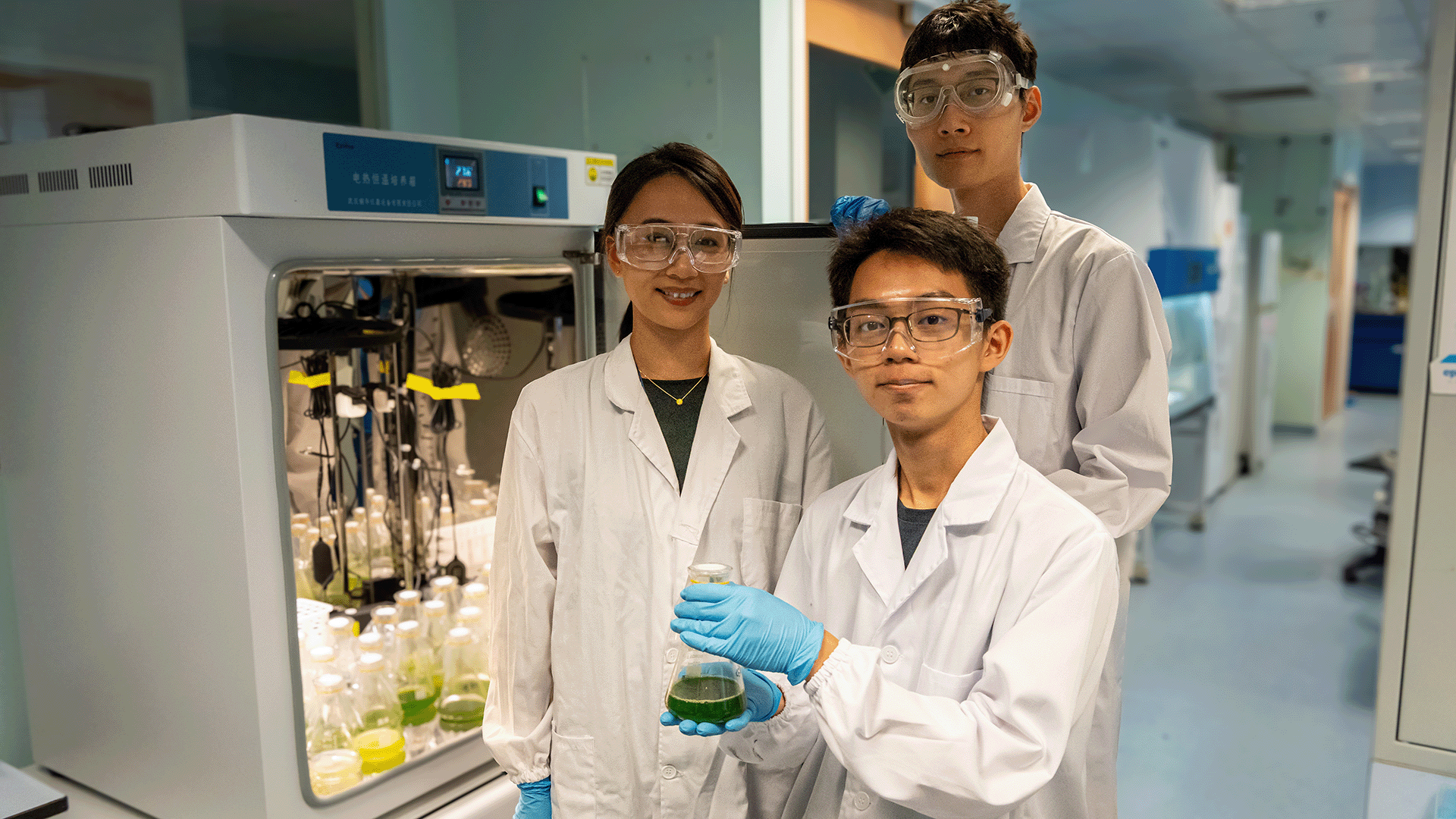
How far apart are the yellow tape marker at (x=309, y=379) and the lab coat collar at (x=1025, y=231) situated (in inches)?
57.1

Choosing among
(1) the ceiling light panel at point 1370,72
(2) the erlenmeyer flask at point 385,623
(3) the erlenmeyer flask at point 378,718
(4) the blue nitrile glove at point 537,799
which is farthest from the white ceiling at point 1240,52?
(4) the blue nitrile glove at point 537,799

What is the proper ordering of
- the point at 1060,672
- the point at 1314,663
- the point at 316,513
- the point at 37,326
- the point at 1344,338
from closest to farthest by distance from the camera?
the point at 1060,672 < the point at 37,326 < the point at 316,513 < the point at 1314,663 < the point at 1344,338

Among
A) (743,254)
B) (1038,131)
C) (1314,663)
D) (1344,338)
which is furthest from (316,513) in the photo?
(1344,338)

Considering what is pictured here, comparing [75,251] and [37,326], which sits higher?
[75,251]

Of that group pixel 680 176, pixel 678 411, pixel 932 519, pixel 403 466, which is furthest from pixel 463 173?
pixel 932 519

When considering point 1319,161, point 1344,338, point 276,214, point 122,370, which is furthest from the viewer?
point 1344,338

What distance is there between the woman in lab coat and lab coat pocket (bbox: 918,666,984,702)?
1.31ft

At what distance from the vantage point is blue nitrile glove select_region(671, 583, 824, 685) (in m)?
1.12

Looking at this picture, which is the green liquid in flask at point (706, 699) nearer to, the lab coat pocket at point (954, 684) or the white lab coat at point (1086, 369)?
the lab coat pocket at point (954, 684)

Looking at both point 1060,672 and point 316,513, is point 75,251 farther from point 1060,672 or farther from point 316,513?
point 1060,672

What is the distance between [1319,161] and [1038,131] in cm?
581

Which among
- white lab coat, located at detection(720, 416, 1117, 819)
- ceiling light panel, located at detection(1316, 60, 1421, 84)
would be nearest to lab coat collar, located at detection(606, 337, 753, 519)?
white lab coat, located at detection(720, 416, 1117, 819)

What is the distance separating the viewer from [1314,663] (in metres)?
4.11

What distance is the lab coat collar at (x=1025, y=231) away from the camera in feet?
4.91
